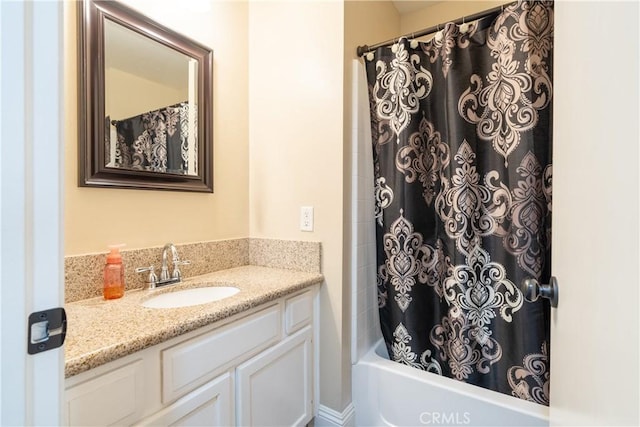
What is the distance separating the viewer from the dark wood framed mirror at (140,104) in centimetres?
110

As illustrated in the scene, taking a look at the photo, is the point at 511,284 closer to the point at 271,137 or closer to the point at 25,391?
the point at 271,137

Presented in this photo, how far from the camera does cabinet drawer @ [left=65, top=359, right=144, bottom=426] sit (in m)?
0.67

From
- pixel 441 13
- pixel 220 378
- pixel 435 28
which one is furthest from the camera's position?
pixel 441 13

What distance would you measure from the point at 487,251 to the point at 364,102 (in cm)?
95

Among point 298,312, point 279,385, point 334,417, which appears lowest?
point 334,417

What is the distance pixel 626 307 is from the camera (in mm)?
412

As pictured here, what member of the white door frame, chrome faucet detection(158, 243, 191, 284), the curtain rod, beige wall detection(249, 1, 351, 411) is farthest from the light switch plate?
the white door frame

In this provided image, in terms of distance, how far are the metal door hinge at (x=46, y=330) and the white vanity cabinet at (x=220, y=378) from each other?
268 mm

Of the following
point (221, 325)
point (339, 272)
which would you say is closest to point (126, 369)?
point (221, 325)

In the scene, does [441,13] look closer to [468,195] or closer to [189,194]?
[468,195]

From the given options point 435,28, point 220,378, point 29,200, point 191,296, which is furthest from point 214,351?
point 435,28

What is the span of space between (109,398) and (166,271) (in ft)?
→ 2.09

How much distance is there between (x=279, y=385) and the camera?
125 cm

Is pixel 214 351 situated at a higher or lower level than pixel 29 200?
lower
